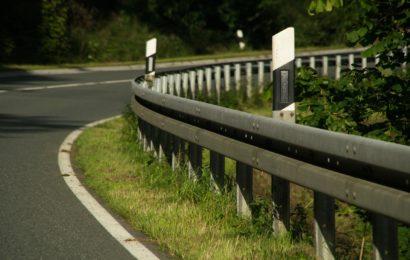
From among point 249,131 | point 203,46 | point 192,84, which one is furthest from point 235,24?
point 249,131

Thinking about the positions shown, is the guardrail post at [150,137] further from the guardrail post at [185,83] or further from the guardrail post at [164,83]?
the guardrail post at [185,83]

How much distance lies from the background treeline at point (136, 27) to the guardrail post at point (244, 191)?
29.8 m

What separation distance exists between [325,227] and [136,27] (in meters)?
39.8

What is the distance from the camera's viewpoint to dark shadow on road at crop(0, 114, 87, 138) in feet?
48.0

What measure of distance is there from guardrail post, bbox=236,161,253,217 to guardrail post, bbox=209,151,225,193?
0.75 m

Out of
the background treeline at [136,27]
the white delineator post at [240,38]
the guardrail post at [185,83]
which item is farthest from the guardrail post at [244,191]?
the white delineator post at [240,38]

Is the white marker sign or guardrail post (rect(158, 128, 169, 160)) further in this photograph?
guardrail post (rect(158, 128, 169, 160))

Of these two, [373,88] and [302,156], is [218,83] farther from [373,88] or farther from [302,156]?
[302,156]

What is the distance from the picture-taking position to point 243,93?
2122 cm

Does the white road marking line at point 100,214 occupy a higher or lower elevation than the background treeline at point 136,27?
higher

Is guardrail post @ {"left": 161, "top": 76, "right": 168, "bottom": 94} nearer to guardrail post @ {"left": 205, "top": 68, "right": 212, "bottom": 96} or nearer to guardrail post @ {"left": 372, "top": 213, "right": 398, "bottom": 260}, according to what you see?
guardrail post @ {"left": 205, "top": 68, "right": 212, "bottom": 96}

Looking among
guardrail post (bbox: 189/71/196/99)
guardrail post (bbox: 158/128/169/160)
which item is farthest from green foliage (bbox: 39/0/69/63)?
guardrail post (bbox: 158/128/169/160)

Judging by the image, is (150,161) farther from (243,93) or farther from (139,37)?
(139,37)

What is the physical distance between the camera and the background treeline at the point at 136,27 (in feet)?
124
